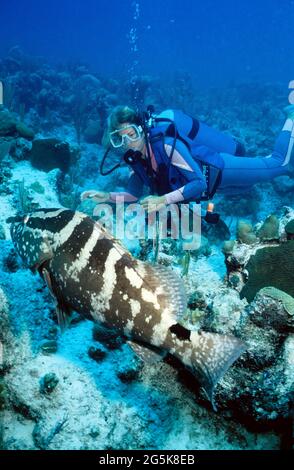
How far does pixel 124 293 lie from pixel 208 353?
0.79 m

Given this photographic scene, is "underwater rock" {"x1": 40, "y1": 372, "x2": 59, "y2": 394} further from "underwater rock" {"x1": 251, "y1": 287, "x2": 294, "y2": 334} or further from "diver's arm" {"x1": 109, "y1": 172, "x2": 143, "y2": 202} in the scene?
"diver's arm" {"x1": 109, "y1": 172, "x2": 143, "y2": 202}

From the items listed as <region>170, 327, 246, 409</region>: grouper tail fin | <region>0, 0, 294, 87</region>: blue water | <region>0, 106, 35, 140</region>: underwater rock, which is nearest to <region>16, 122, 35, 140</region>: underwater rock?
<region>0, 106, 35, 140</region>: underwater rock

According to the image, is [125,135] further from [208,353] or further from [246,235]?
[208,353]

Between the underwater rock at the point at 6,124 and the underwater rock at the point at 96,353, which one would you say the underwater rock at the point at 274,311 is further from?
the underwater rock at the point at 6,124

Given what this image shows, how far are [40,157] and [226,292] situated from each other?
5.71 meters

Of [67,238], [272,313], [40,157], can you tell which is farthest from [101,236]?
[40,157]

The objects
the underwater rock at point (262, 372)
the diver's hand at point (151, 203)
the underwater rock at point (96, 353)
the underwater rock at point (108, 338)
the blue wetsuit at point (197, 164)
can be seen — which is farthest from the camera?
the blue wetsuit at point (197, 164)

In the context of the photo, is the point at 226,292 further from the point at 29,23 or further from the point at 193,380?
the point at 29,23

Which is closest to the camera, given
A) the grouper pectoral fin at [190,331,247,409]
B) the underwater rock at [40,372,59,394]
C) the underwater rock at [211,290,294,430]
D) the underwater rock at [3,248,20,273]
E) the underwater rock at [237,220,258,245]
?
the grouper pectoral fin at [190,331,247,409]

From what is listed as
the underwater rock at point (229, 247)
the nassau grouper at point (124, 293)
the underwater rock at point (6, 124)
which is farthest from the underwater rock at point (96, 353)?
the underwater rock at point (6, 124)

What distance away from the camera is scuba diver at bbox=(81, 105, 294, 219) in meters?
5.05

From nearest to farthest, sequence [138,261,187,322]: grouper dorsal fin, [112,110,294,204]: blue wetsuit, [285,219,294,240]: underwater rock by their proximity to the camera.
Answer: [138,261,187,322]: grouper dorsal fin → [285,219,294,240]: underwater rock → [112,110,294,204]: blue wetsuit

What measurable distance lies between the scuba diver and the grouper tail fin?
253cm

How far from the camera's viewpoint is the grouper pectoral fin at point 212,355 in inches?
93.2
